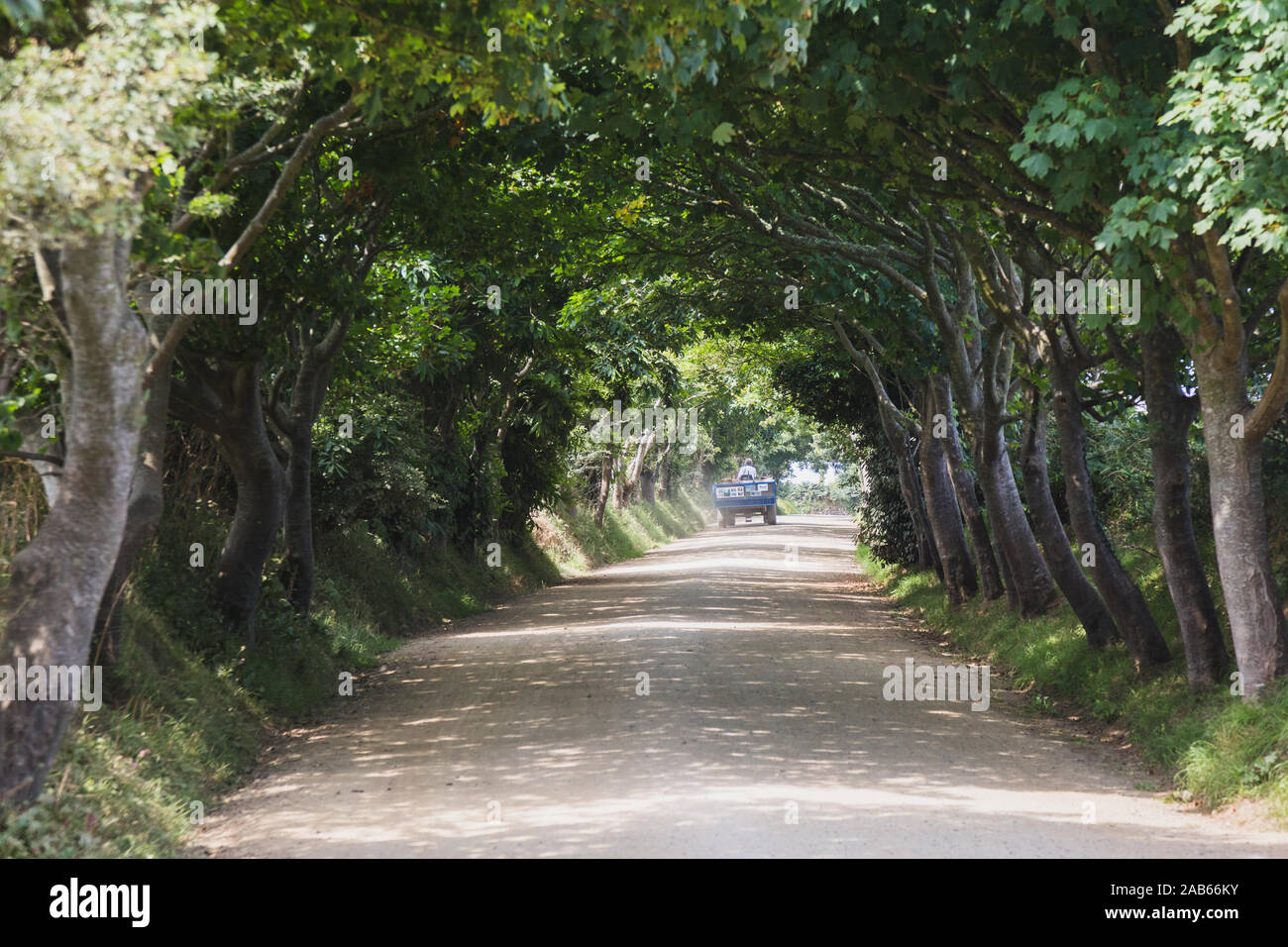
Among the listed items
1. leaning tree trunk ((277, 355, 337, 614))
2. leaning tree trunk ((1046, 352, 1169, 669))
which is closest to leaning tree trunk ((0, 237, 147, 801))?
leaning tree trunk ((277, 355, 337, 614))

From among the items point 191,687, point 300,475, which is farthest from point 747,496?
point 191,687

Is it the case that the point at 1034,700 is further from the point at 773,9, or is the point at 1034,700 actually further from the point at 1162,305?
the point at 773,9

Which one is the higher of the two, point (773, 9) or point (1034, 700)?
point (773, 9)

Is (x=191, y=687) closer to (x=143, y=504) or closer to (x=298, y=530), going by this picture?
(x=143, y=504)

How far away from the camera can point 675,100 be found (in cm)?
988

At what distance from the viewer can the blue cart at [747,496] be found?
66.2 metres

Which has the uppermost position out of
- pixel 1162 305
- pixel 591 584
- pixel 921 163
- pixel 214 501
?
pixel 921 163

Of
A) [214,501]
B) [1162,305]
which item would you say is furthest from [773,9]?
[214,501]

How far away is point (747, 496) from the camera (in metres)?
66.4

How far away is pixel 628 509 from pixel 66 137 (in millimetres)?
45464

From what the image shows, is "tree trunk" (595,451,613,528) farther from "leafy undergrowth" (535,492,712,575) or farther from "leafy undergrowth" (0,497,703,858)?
"leafy undergrowth" (0,497,703,858)

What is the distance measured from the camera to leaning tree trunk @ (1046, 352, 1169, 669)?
12.2m

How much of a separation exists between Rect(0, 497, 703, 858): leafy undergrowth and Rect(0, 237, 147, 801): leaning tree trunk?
405 millimetres
